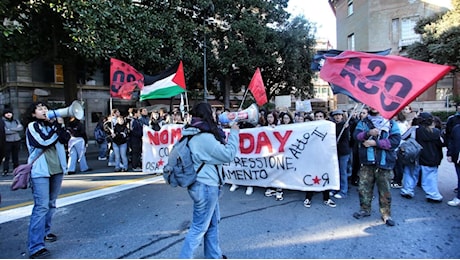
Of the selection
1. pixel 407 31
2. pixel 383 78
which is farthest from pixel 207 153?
pixel 407 31

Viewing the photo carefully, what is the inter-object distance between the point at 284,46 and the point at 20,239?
19.6 metres

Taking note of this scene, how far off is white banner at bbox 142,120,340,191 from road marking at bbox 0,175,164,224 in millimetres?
2230

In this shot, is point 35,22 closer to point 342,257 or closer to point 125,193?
point 125,193

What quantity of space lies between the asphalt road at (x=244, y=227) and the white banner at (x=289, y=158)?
35cm

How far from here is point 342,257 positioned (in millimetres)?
3164

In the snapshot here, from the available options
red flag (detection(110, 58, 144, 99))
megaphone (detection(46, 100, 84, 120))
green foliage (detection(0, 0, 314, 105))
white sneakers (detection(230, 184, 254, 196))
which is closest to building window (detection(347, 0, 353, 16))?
green foliage (detection(0, 0, 314, 105))

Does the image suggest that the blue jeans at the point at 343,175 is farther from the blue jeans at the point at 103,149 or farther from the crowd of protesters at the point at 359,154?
the blue jeans at the point at 103,149

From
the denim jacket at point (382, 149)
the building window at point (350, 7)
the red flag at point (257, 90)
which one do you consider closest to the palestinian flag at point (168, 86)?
the red flag at point (257, 90)

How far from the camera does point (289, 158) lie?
5.41 meters

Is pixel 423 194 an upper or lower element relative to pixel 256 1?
lower

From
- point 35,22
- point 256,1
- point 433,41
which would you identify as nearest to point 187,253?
point 35,22

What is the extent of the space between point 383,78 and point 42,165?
4.36 metres

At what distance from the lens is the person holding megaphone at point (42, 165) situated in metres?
3.22

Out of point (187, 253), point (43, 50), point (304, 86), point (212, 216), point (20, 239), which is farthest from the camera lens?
point (304, 86)
